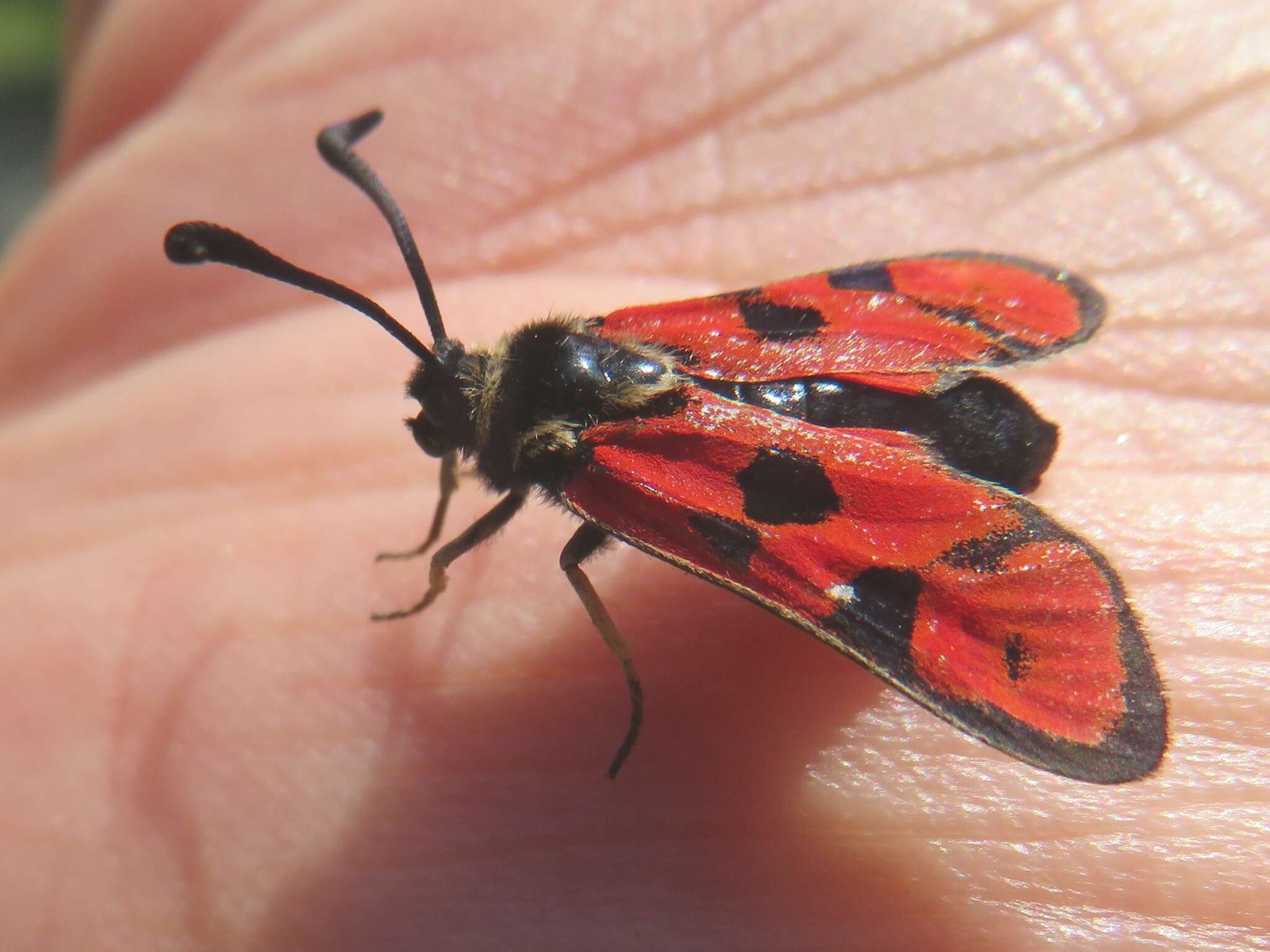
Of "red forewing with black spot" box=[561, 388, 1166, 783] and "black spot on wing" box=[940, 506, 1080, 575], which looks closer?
"red forewing with black spot" box=[561, 388, 1166, 783]

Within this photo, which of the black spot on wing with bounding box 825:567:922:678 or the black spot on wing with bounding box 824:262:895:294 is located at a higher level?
the black spot on wing with bounding box 824:262:895:294

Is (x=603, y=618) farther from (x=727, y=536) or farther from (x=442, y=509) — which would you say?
(x=442, y=509)

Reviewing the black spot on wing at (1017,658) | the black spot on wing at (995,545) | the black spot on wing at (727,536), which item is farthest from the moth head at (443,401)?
the black spot on wing at (1017,658)

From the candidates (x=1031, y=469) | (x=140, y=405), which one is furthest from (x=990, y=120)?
(x=140, y=405)

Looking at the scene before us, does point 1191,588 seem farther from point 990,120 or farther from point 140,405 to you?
point 140,405

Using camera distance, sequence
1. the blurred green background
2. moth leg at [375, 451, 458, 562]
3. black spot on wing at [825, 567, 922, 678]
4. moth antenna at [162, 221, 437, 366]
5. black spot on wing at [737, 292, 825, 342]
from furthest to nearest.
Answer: the blurred green background → moth leg at [375, 451, 458, 562] → black spot on wing at [737, 292, 825, 342] → moth antenna at [162, 221, 437, 366] → black spot on wing at [825, 567, 922, 678]

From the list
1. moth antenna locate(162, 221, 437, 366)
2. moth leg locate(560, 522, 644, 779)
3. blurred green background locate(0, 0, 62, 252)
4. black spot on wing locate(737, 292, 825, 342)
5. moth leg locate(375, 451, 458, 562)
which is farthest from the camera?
blurred green background locate(0, 0, 62, 252)

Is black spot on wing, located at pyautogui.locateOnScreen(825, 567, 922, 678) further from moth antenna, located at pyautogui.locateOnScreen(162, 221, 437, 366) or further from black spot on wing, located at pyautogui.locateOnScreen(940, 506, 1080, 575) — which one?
moth antenna, located at pyautogui.locateOnScreen(162, 221, 437, 366)

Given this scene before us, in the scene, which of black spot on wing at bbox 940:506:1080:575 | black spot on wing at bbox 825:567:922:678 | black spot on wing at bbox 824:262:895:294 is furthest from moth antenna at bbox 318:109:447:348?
black spot on wing at bbox 940:506:1080:575
